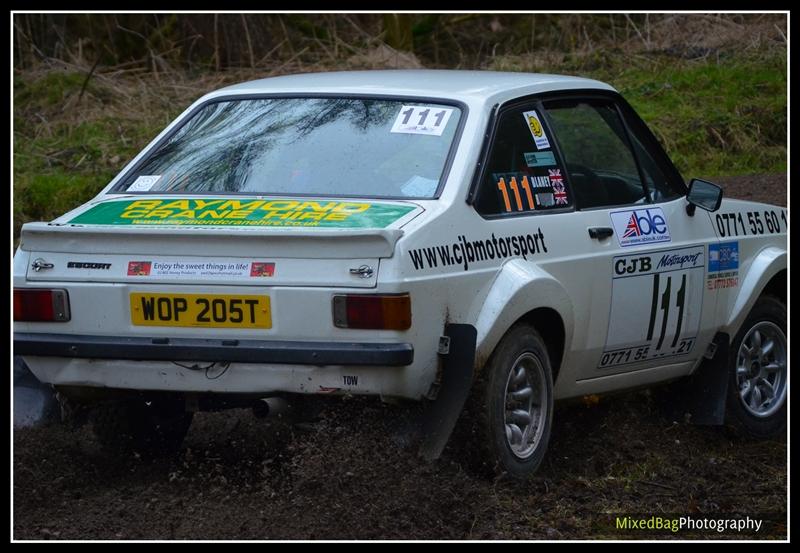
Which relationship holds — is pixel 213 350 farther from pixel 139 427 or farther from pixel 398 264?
pixel 139 427

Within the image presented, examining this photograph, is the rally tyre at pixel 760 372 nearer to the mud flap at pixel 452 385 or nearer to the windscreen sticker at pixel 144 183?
the mud flap at pixel 452 385

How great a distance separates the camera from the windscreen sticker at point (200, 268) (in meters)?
4.91

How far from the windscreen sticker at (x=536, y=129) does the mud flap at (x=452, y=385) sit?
4.10ft

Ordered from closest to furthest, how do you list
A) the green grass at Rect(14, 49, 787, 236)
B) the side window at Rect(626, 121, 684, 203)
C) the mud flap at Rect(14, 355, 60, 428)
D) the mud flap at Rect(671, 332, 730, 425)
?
the mud flap at Rect(14, 355, 60, 428), the side window at Rect(626, 121, 684, 203), the mud flap at Rect(671, 332, 730, 425), the green grass at Rect(14, 49, 787, 236)

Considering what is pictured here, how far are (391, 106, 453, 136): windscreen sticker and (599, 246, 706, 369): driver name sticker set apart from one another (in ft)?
3.34

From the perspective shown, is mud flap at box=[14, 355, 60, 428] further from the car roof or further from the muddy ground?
the car roof

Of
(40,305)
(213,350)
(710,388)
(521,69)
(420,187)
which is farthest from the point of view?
(521,69)

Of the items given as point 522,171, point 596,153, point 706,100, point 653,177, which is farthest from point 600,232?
point 706,100

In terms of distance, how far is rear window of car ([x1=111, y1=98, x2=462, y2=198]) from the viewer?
5465mm

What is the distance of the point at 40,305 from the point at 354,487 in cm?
137

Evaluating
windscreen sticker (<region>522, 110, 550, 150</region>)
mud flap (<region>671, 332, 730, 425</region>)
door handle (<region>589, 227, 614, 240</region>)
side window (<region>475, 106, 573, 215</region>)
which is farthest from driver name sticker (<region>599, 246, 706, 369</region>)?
windscreen sticker (<region>522, 110, 550, 150</region>)

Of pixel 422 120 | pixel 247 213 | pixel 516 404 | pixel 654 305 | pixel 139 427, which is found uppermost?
pixel 422 120

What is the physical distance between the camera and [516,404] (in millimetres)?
5586
